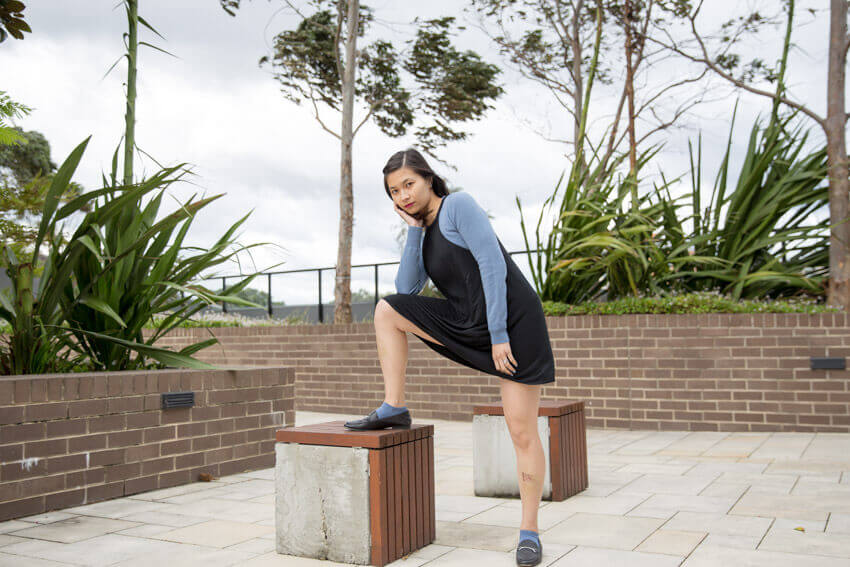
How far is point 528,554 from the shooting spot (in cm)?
289

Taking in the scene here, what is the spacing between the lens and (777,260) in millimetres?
8188

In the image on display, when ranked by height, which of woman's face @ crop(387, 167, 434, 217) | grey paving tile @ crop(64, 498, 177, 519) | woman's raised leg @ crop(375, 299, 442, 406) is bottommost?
grey paving tile @ crop(64, 498, 177, 519)

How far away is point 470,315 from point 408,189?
58 cm

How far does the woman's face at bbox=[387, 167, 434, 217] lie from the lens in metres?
3.01

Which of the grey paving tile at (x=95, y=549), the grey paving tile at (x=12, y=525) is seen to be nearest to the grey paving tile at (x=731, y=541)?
the grey paving tile at (x=95, y=549)

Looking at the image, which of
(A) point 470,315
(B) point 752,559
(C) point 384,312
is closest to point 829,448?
(B) point 752,559

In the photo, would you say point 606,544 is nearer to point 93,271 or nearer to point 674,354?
point 93,271

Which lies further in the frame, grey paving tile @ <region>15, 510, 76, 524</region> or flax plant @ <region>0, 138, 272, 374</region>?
flax plant @ <region>0, 138, 272, 374</region>

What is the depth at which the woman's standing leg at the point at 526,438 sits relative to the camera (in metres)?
2.98

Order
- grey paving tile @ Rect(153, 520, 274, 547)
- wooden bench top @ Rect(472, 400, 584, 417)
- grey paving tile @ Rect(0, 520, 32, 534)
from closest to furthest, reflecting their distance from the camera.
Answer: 1. grey paving tile @ Rect(153, 520, 274, 547)
2. grey paving tile @ Rect(0, 520, 32, 534)
3. wooden bench top @ Rect(472, 400, 584, 417)

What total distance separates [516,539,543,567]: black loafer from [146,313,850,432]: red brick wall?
5028mm

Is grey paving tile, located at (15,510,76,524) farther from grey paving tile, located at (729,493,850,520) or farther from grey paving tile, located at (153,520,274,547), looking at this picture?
grey paving tile, located at (729,493,850,520)

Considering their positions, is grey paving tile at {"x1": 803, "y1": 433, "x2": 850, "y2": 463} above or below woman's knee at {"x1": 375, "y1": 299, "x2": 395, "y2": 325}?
below

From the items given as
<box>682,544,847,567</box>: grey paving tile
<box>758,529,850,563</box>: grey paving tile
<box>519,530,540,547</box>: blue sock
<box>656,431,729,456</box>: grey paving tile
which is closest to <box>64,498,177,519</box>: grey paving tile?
<box>519,530,540,547</box>: blue sock
